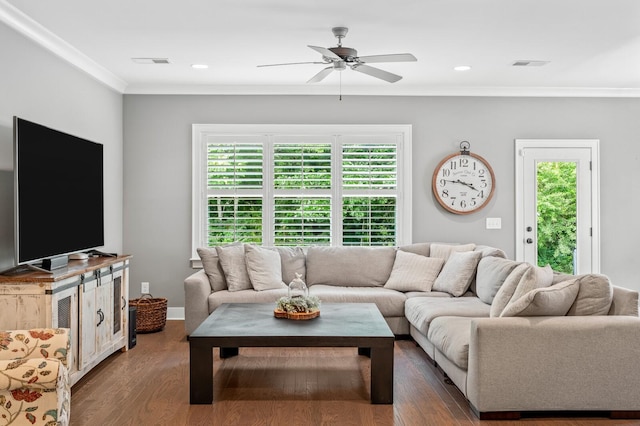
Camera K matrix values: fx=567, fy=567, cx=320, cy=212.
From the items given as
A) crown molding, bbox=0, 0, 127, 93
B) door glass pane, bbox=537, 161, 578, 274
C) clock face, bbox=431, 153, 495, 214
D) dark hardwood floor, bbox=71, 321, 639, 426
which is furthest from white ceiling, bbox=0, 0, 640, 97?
dark hardwood floor, bbox=71, 321, 639, 426

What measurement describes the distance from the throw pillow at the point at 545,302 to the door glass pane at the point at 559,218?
3.11 m

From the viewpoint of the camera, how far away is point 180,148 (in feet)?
20.6

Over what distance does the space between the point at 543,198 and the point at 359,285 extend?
238 centimetres

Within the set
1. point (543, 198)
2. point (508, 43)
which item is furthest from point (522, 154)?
point (508, 43)

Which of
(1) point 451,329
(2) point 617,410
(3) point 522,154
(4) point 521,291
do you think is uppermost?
(3) point 522,154

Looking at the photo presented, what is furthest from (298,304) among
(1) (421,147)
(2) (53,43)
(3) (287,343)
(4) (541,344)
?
(1) (421,147)

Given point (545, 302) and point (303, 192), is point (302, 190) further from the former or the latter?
point (545, 302)

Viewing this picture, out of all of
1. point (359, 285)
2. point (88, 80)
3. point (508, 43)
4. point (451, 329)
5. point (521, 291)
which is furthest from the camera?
point (359, 285)

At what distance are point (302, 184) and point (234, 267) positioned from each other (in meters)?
1.35

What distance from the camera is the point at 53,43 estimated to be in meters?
4.43

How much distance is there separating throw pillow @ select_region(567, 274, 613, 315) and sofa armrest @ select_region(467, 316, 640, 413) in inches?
5.3

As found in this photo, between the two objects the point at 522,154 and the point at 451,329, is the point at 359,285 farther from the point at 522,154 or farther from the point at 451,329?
the point at 522,154

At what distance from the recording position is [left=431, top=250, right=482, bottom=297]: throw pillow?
17.1 ft

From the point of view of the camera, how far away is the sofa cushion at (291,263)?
5.80m
